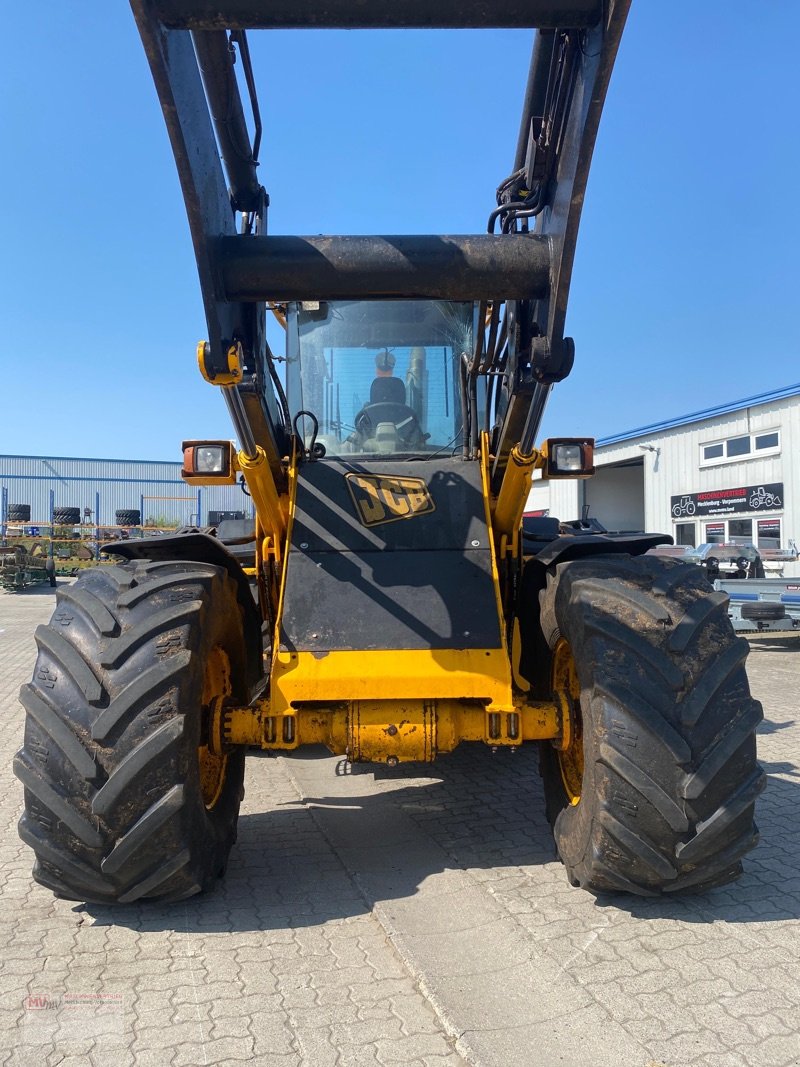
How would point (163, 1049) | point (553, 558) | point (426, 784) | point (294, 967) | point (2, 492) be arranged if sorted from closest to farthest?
point (163, 1049)
point (294, 967)
point (553, 558)
point (426, 784)
point (2, 492)

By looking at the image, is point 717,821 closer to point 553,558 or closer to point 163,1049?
point 553,558

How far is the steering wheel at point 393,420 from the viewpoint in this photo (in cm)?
477

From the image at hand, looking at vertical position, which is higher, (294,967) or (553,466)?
(553,466)

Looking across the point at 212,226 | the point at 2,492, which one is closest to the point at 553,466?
the point at 212,226

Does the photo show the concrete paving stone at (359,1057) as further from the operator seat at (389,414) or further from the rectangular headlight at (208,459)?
the operator seat at (389,414)

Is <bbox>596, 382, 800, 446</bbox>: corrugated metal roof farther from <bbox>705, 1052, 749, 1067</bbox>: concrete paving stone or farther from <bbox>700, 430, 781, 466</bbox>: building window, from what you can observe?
<bbox>705, 1052, 749, 1067</bbox>: concrete paving stone

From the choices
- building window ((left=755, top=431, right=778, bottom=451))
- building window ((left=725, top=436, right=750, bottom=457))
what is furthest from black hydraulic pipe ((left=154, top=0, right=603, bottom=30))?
building window ((left=725, top=436, right=750, bottom=457))

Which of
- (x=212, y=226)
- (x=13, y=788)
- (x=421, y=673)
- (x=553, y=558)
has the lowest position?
(x=13, y=788)

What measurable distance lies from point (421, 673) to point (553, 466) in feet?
4.71

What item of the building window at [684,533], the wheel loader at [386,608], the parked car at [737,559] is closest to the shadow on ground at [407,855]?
the wheel loader at [386,608]

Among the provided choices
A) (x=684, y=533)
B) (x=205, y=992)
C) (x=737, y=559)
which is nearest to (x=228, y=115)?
(x=205, y=992)

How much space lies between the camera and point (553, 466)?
4355 mm

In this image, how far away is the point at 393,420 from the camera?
4.79 m

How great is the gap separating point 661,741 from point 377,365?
2.78 meters
